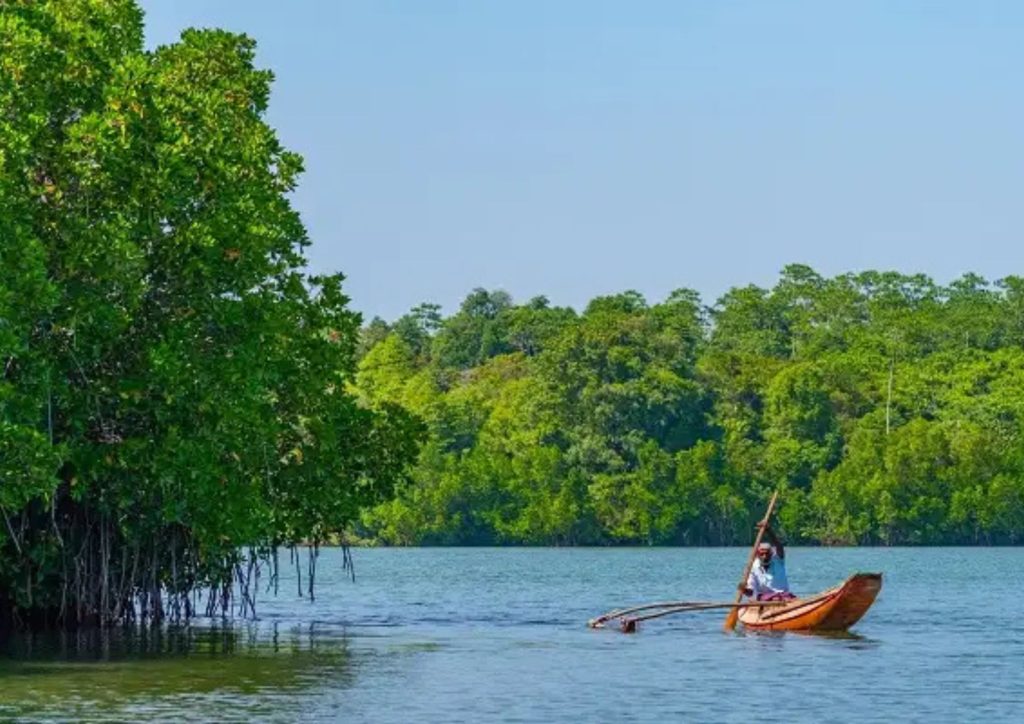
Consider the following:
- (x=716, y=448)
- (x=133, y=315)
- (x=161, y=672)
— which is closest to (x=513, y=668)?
(x=161, y=672)

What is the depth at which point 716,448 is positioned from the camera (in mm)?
104812

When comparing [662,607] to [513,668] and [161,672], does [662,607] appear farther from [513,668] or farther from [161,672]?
[161,672]

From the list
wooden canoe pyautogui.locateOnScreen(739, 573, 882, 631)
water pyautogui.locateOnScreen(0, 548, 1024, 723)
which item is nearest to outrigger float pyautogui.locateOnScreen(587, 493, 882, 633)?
wooden canoe pyautogui.locateOnScreen(739, 573, 882, 631)

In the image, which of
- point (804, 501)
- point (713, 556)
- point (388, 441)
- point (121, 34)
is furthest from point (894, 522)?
point (121, 34)

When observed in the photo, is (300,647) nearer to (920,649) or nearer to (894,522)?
(920,649)

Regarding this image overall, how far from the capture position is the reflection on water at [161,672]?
25.4 meters

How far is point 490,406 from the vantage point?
115750mm

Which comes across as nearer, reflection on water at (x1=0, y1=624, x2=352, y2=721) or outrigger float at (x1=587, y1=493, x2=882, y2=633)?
reflection on water at (x1=0, y1=624, x2=352, y2=721)

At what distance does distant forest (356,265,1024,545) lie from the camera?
103 m

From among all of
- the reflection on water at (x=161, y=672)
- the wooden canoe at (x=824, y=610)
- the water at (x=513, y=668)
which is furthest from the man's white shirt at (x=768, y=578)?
the reflection on water at (x=161, y=672)

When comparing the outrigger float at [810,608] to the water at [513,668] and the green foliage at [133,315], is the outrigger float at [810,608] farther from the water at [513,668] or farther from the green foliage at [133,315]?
the green foliage at [133,315]

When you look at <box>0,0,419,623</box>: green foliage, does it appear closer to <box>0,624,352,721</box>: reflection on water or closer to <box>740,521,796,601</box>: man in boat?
<box>0,624,352,721</box>: reflection on water

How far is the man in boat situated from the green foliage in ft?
25.0

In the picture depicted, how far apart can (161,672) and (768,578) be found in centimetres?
1240
